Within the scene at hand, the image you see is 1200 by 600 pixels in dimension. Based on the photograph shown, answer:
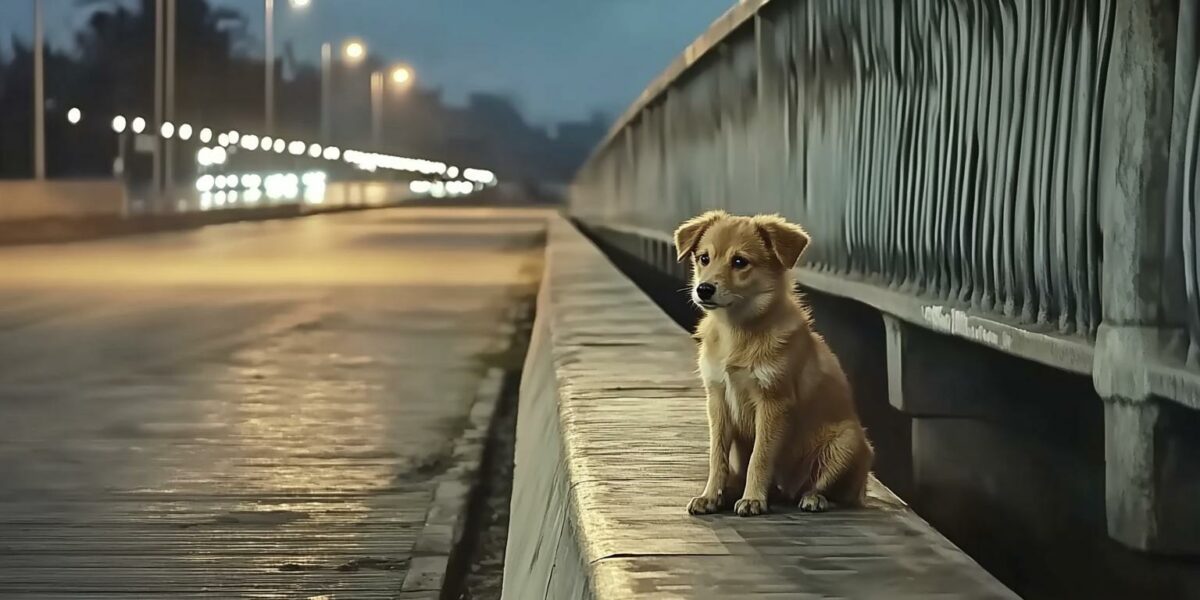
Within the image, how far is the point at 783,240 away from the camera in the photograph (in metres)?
4.12

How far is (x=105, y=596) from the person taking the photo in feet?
18.8

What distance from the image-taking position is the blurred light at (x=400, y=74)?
399 feet

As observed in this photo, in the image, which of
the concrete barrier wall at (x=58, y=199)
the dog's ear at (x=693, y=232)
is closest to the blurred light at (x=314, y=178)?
the concrete barrier wall at (x=58, y=199)

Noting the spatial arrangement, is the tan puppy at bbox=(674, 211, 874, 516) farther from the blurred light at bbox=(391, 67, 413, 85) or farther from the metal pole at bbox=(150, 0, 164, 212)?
the blurred light at bbox=(391, 67, 413, 85)

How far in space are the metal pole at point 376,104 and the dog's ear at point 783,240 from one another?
112 metres

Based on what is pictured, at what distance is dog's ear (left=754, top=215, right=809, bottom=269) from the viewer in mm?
4117

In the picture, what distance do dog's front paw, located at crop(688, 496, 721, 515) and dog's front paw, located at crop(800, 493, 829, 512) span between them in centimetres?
23

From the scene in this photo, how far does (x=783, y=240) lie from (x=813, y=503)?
710 mm

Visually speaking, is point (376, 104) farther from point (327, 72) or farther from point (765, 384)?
point (765, 384)

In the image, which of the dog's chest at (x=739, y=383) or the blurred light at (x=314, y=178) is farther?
the blurred light at (x=314, y=178)

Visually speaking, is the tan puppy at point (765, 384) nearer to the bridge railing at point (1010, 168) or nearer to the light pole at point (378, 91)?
the bridge railing at point (1010, 168)

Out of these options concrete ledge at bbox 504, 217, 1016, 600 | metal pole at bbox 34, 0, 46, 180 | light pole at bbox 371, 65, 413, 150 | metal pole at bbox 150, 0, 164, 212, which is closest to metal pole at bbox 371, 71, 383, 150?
light pole at bbox 371, 65, 413, 150

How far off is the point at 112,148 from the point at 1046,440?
360 ft

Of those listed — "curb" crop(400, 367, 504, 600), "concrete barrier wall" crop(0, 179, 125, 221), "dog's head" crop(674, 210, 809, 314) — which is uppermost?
"concrete barrier wall" crop(0, 179, 125, 221)
